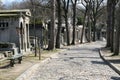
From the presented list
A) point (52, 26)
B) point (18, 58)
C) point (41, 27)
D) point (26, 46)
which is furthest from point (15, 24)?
point (41, 27)

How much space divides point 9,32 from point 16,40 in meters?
0.99

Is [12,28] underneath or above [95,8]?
underneath

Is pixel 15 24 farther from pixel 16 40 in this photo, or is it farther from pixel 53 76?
pixel 53 76

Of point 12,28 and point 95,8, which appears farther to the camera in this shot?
point 95,8

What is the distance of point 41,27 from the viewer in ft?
150

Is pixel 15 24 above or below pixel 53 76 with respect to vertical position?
above

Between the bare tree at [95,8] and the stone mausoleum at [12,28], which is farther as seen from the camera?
the bare tree at [95,8]

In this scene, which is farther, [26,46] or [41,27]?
[41,27]

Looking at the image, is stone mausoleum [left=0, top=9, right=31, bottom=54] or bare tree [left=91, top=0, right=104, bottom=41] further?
bare tree [left=91, top=0, right=104, bottom=41]

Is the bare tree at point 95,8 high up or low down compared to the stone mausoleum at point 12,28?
up

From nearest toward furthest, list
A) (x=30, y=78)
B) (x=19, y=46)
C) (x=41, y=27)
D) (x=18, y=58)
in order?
(x=30, y=78)
(x=18, y=58)
(x=19, y=46)
(x=41, y=27)

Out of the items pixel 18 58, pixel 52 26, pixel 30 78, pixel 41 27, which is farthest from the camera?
pixel 41 27

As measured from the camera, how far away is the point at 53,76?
53.6ft

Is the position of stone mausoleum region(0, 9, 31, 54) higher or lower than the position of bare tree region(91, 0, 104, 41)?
lower
